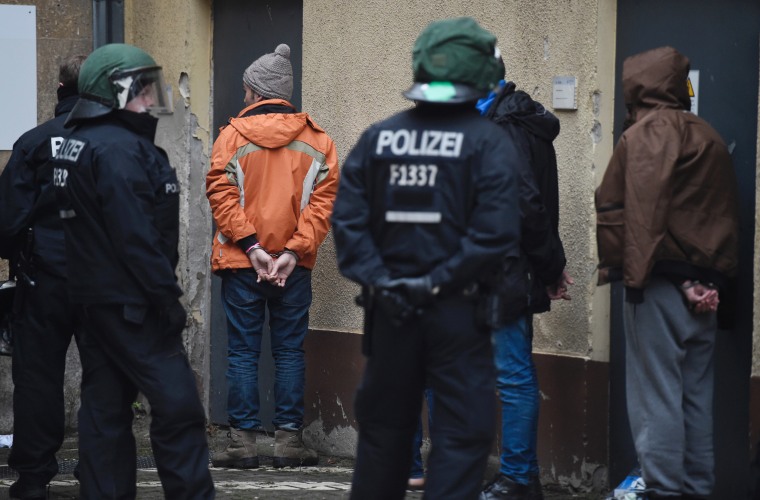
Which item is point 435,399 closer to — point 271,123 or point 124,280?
point 124,280

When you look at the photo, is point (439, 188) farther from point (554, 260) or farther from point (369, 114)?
point (369, 114)

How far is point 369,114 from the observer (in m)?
7.29

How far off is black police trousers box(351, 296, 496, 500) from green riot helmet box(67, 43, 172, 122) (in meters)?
1.43

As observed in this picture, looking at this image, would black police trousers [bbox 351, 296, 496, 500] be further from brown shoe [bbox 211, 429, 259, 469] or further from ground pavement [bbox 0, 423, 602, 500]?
brown shoe [bbox 211, 429, 259, 469]

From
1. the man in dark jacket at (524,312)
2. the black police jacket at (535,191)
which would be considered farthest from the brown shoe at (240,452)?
the black police jacket at (535,191)

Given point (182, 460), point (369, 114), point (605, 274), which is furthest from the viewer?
point (369, 114)

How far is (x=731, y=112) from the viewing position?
5.89 meters

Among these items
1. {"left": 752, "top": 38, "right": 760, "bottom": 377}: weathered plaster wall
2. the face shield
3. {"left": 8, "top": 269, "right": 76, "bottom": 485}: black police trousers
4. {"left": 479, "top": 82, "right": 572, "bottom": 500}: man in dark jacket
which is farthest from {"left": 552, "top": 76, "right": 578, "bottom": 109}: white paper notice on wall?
{"left": 8, "top": 269, "right": 76, "bottom": 485}: black police trousers

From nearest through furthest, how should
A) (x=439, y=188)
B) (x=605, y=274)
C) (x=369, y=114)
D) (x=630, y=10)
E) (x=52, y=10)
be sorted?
(x=439, y=188), (x=605, y=274), (x=630, y=10), (x=369, y=114), (x=52, y=10)

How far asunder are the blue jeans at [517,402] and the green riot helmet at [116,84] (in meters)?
1.77

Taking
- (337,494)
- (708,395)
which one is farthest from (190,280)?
(708,395)

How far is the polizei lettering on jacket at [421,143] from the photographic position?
4551mm

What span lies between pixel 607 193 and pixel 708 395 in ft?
2.99

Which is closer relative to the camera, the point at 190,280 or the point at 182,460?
the point at 182,460
